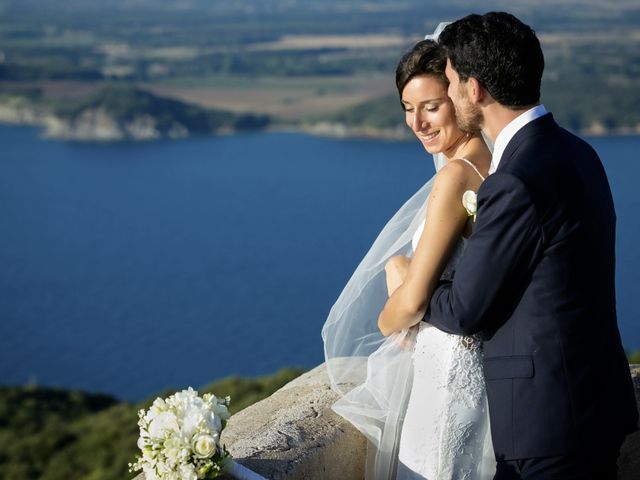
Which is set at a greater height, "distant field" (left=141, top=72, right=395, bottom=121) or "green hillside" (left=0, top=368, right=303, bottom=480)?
"distant field" (left=141, top=72, right=395, bottom=121)

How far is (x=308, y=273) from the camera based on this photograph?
39781mm

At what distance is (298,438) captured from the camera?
6.61 ft

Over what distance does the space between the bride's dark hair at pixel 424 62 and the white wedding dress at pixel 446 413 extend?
0.34 meters

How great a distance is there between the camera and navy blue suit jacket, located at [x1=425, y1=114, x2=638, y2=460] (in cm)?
155

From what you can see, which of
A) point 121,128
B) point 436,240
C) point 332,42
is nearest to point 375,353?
point 436,240

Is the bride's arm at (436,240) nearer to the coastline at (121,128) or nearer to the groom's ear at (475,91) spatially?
the groom's ear at (475,91)

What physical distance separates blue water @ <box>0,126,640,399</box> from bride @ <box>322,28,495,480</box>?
1073 inches

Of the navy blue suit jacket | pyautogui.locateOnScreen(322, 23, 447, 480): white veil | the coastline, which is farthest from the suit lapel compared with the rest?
the coastline

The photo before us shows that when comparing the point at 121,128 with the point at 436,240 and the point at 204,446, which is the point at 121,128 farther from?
the point at 204,446

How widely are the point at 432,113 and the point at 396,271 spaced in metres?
0.35

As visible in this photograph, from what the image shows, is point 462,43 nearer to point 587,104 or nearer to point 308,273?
point 308,273

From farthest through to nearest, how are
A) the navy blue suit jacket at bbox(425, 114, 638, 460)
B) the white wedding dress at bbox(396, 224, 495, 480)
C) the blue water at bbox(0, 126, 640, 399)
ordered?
the blue water at bbox(0, 126, 640, 399) → the white wedding dress at bbox(396, 224, 495, 480) → the navy blue suit jacket at bbox(425, 114, 638, 460)

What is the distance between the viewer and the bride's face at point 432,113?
1981mm

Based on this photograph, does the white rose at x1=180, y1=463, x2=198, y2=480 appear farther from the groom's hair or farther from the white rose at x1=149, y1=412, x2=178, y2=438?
the groom's hair
